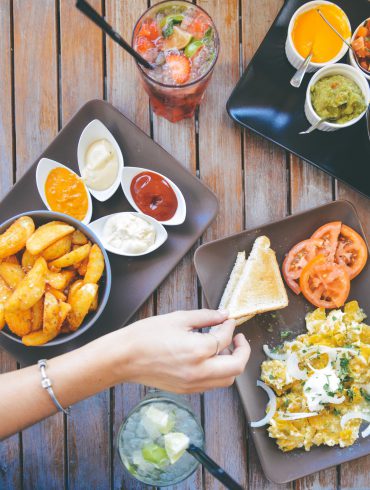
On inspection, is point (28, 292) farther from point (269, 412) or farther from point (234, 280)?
point (269, 412)

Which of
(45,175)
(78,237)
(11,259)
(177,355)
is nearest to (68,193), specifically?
(45,175)

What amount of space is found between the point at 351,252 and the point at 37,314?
123cm

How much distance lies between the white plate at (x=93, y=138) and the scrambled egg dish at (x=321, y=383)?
862 millimetres

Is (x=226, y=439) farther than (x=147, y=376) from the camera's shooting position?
Yes

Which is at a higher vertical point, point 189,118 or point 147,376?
point 189,118

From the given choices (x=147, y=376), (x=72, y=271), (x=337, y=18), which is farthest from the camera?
(x=337, y=18)

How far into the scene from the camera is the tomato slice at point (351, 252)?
7.17 feet

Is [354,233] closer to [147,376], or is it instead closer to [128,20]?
[147,376]

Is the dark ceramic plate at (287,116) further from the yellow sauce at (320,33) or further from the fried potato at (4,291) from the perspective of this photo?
the fried potato at (4,291)

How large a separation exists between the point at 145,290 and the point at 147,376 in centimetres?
44

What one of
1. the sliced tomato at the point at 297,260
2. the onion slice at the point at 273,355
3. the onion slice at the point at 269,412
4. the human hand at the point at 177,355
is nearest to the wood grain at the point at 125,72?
the sliced tomato at the point at 297,260

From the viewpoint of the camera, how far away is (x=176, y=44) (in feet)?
6.43

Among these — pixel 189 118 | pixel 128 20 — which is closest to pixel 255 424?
pixel 189 118

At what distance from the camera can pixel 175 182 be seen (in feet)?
7.15
